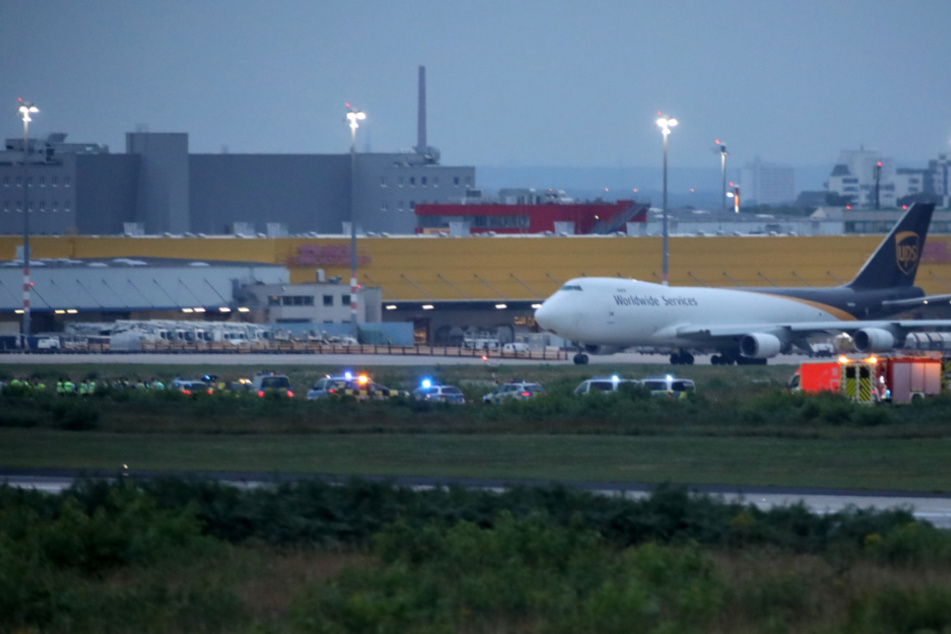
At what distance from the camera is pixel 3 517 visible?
16891 mm

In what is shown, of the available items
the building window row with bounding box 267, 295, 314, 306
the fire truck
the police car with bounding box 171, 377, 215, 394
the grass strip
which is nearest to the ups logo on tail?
the fire truck

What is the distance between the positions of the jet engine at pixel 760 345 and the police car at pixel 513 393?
17.2 metres

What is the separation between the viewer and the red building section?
129 m

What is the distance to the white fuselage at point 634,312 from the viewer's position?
5750 centimetres

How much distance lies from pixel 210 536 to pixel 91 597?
10.00 feet

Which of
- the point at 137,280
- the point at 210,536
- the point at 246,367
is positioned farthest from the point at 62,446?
the point at 137,280

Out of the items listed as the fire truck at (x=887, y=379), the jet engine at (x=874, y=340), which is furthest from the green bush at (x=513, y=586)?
the jet engine at (x=874, y=340)

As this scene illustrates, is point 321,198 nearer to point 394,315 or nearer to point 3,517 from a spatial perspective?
point 394,315

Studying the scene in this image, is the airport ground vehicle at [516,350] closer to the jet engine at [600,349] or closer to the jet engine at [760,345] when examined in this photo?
the jet engine at [600,349]

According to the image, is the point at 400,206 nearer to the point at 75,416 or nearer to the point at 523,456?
the point at 75,416

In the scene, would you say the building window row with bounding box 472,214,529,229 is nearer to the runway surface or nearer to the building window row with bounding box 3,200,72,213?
the building window row with bounding box 3,200,72,213

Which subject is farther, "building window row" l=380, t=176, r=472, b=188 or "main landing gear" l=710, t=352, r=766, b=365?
"building window row" l=380, t=176, r=472, b=188

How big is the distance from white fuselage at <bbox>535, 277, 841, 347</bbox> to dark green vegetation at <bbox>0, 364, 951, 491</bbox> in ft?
45.6

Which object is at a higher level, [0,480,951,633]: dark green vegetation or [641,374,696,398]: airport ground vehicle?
[641,374,696,398]: airport ground vehicle
